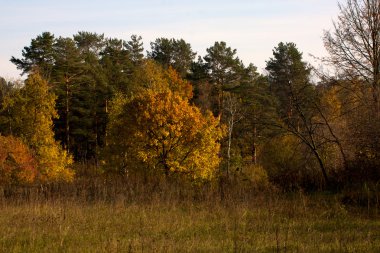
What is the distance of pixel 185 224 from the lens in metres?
9.09

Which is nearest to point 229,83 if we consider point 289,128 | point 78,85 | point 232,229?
point 78,85

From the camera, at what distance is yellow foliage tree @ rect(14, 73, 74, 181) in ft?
91.2

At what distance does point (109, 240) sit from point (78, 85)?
37.7 m

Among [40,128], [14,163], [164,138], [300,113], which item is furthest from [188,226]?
[40,128]

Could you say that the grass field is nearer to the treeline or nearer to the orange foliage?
the treeline

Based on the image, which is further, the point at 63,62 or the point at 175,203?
the point at 63,62

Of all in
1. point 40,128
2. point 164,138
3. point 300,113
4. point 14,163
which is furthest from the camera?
point 40,128

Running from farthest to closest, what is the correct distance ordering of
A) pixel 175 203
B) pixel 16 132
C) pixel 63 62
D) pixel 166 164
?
1. pixel 63 62
2. pixel 16 132
3. pixel 166 164
4. pixel 175 203

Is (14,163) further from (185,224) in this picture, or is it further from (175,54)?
(175,54)

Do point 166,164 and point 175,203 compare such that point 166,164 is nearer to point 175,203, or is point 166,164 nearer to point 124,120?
point 124,120

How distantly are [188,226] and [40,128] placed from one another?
22.5 meters

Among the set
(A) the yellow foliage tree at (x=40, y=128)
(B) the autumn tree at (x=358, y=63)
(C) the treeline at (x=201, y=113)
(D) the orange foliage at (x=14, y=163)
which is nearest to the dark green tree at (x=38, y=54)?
(C) the treeline at (x=201, y=113)

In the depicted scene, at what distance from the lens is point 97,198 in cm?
1196

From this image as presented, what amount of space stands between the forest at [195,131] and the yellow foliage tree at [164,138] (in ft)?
0.20
